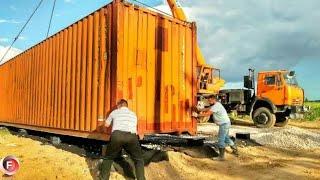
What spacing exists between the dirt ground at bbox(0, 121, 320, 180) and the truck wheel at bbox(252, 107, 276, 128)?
9.28m

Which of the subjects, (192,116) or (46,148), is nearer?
(192,116)

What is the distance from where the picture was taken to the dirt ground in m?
8.86

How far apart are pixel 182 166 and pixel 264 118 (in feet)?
41.7

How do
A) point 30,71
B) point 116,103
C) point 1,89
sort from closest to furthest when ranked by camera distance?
point 116,103 → point 30,71 → point 1,89

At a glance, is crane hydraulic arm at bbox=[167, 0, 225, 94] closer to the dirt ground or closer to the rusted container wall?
the dirt ground

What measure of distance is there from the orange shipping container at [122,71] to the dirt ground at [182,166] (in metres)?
0.72

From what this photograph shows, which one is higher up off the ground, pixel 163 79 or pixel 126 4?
pixel 126 4

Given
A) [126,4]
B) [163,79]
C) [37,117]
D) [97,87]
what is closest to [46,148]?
[37,117]

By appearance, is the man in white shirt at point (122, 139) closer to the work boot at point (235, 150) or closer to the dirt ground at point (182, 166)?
the dirt ground at point (182, 166)

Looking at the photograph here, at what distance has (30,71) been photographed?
49.2ft

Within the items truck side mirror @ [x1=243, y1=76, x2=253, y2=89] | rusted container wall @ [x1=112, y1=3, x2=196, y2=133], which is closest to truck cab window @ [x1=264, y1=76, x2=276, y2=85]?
truck side mirror @ [x1=243, y1=76, x2=253, y2=89]

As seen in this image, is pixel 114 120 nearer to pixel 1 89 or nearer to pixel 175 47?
pixel 175 47

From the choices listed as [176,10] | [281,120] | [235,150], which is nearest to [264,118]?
[281,120]

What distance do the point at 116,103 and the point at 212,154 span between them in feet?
14.3
